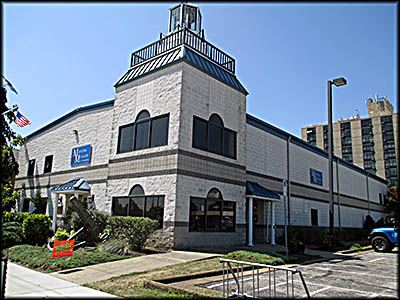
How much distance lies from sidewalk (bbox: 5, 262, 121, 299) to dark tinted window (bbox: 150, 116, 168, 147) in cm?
824

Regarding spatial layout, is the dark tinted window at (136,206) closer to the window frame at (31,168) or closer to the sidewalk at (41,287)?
the sidewalk at (41,287)

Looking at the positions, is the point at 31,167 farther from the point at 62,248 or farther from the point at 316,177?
the point at 316,177

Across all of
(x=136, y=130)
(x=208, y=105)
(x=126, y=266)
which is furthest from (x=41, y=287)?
(x=208, y=105)

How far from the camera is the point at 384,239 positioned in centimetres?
1934

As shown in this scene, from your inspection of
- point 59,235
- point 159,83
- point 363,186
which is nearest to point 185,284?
point 59,235

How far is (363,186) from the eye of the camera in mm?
40812

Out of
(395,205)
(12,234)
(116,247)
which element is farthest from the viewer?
(395,205)

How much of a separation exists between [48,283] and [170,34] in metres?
14.3

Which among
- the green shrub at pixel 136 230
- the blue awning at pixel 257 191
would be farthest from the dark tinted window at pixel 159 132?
the blue awning at pixel 257 191

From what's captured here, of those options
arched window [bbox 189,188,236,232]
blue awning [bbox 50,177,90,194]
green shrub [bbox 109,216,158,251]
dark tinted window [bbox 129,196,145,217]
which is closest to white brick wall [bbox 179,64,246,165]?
arched window [bbox 189,188,236,232]

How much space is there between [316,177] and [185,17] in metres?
17.6

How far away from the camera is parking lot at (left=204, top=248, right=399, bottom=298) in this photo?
8.06m

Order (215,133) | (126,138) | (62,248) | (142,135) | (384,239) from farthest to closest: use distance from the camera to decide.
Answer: (384,239)
(126,138)
(215,133)
(142,135)
(62,248)

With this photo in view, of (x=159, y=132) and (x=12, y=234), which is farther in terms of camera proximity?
(x=159, y=132)
